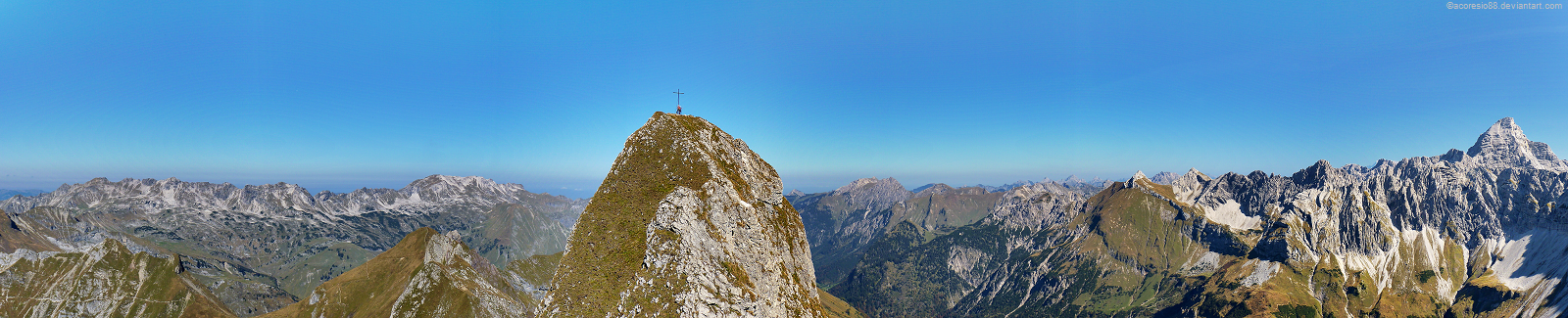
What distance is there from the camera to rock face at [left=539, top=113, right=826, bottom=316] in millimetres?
39531

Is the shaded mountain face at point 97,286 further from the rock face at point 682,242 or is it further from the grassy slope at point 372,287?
the rock face at point 682,242

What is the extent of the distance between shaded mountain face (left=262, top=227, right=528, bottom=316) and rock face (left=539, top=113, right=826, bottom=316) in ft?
325

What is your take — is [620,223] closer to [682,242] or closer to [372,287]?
[682,242]

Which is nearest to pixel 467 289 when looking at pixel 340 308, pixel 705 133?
pixel 340 308

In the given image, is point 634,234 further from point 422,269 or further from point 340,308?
point 340,308

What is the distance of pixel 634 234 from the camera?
4447 centimetres

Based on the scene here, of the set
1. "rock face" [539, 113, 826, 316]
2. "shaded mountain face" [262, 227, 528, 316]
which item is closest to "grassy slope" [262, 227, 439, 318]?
"shaded mountain face" [262, 227, 528, 316]

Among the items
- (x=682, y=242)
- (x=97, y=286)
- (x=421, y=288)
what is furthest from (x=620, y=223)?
(x=97, y=286)

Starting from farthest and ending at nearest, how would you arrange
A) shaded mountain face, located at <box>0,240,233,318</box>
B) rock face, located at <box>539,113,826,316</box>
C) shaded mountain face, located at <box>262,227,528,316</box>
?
shaded mountain face, located at <box>0,240,233,318</box> → shaded mountain face, located at <box>262,227,528,316</box> → rock face, located at <box>539,113,826,316</box>

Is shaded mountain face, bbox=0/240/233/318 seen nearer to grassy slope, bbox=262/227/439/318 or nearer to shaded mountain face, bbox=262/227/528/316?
grassy slope, bbox=262/227/439/318

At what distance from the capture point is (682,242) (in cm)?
4056

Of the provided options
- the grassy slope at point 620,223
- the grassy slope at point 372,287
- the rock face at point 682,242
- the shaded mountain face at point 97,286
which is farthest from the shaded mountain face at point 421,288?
the rock face at point 682,242

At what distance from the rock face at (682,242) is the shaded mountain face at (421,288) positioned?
98977 millimetres

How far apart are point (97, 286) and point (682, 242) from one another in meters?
254
